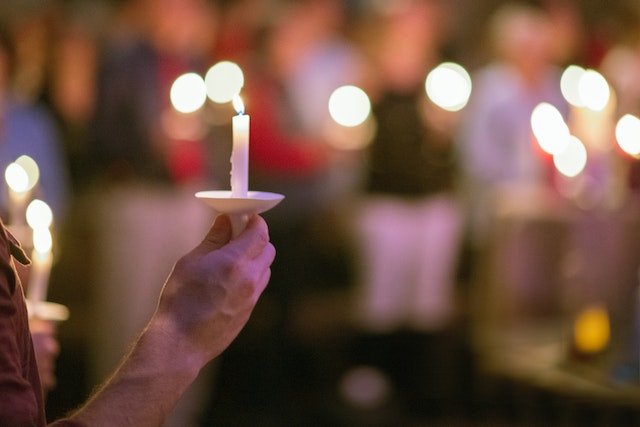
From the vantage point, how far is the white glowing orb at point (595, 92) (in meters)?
3.19

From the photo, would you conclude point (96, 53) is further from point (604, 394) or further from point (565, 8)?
point (604, 394)

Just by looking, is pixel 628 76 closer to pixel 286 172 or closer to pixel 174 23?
pixel 286 172

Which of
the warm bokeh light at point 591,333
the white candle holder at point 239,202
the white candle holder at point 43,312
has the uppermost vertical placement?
the white candle holder at point 239,202

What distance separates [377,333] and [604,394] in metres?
3.45

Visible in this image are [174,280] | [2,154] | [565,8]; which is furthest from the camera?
[565,8]

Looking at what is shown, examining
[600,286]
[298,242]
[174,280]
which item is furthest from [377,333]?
[174,280]

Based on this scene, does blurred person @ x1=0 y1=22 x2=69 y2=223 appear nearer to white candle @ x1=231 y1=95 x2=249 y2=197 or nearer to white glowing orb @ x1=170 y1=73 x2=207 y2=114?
white glowing orb @ x1=170 y1=73 x2=207 y2=114

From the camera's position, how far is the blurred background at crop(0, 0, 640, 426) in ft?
16.2

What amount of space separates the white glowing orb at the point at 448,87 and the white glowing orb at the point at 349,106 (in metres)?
0.36

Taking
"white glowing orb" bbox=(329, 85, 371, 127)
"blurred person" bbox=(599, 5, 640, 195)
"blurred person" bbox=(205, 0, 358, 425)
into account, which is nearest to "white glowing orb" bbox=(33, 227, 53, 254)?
"blurred person" bbox=(599, 5, 640, 195)

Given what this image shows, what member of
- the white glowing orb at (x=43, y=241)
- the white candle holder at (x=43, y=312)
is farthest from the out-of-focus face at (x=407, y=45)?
the white candle holder at (x=43, y=312)

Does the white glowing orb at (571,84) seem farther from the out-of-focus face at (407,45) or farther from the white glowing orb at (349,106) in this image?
the white glowing orb at (349,106)

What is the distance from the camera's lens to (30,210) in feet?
8.96

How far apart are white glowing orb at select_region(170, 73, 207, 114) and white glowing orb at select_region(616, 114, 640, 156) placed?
8.62 ft
